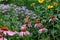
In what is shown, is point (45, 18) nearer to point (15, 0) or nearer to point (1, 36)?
point (1, 36)

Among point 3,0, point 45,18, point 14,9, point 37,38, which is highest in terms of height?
point 3,0

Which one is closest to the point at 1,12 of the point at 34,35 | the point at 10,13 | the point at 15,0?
the point at 10,13

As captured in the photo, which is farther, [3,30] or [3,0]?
[3,0]

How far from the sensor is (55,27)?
381 centimetres

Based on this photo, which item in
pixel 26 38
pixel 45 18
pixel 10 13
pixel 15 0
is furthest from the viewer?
pixel 15 0

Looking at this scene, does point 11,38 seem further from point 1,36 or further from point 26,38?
point 1,36

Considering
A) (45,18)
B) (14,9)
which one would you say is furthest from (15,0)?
(45,18)

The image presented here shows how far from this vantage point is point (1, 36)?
7.73ft

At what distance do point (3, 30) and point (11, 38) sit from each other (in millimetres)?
1399

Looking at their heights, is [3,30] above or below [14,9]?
below

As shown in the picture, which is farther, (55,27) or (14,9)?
(14,9)

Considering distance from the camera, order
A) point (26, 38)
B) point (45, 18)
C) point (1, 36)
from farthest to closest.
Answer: point (45, 18) < point (26, 38) < point (1, 36)

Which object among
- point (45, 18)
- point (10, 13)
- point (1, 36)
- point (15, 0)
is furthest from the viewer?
point (15, 0)

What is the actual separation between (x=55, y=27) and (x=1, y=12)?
9.80 ft
